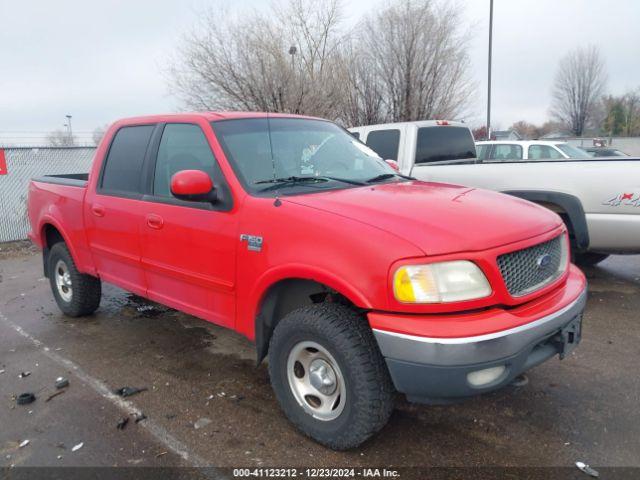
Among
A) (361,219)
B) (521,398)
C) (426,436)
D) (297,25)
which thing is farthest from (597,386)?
(297,25)

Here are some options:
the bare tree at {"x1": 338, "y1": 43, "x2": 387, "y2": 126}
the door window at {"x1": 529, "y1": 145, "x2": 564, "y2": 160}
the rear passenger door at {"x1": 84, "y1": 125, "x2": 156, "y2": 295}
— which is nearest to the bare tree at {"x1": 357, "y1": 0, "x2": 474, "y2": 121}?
the bare tree at {"x1": 338, "y1": 43, "x2": 387, "y2": 126}

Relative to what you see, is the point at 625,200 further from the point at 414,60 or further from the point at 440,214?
the point at 414,60

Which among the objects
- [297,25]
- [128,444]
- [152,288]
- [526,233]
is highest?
[297,25]

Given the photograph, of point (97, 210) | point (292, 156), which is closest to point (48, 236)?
point (97, 210)

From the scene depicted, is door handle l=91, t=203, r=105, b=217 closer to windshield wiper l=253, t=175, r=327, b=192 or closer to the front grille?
windshield wiper l=253, t=175, r=327, b=192

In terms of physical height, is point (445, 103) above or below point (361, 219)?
above

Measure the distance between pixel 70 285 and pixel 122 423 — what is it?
2470mm

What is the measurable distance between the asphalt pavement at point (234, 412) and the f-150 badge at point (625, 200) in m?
1.08

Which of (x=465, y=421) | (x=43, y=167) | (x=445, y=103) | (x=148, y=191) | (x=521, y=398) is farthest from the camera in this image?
(x=445, y=103)

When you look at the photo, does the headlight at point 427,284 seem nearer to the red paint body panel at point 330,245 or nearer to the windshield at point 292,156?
the red paint body panel at point 330,245

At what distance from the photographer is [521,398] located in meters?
3.47

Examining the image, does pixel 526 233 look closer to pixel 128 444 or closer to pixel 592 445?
pixel 592 445

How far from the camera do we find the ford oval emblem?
2825 millimetres

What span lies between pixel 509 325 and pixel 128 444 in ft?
7.31
